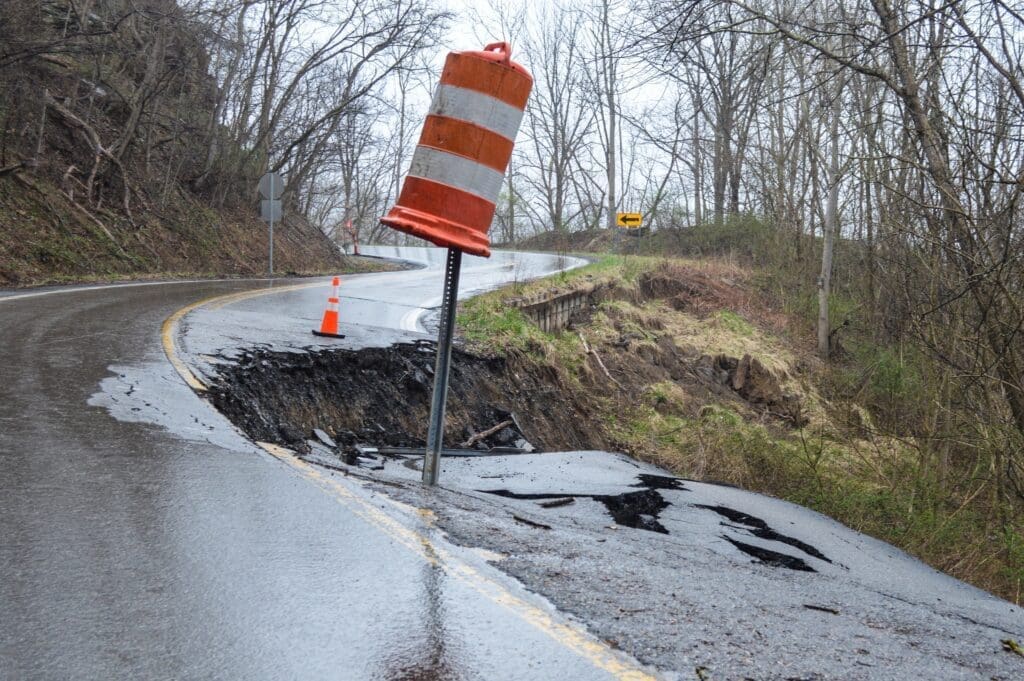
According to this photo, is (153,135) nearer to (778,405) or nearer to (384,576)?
(778,405)

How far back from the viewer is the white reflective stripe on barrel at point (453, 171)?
4.56 m

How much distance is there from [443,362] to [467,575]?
5.83 ft

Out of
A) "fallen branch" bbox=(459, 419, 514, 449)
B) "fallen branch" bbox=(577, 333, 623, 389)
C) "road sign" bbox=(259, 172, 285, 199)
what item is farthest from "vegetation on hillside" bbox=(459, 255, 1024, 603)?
"road sign" bbox=(259, 172, 285, 199)

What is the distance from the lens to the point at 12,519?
144 inches

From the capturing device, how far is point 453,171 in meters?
4.56

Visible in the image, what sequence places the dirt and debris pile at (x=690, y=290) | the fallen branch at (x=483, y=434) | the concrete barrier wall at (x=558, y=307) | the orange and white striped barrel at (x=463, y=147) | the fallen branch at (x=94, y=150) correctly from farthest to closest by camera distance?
the dirt and debris pile at (x=690, y=290)
the fallen branch at (x=94, y=150)
the concrete barrier wall at (x=558, y=307)
the fallen branch at (x=483, y=434)
the orange and white striped barrel at (x=463, y=147)

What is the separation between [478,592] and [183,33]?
22.8 metres

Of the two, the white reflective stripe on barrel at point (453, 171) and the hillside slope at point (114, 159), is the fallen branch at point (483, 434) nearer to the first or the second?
the white reflective stripe on barrel at point (453, 171)

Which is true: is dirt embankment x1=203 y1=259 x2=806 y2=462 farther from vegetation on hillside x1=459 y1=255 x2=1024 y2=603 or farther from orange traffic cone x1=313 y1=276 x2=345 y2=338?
orange traffic cone x1=313 y1=276 x2=345 y2=338

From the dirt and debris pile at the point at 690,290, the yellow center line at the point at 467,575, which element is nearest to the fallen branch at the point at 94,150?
the dirt and debris pile at the point at 690,290

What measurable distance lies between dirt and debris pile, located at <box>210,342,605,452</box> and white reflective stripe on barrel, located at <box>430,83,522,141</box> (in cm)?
284

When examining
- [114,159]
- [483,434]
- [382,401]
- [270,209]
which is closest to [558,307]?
[483,434]

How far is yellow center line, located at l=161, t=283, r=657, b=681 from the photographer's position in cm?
271

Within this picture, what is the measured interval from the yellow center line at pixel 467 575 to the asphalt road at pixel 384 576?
0.01m
